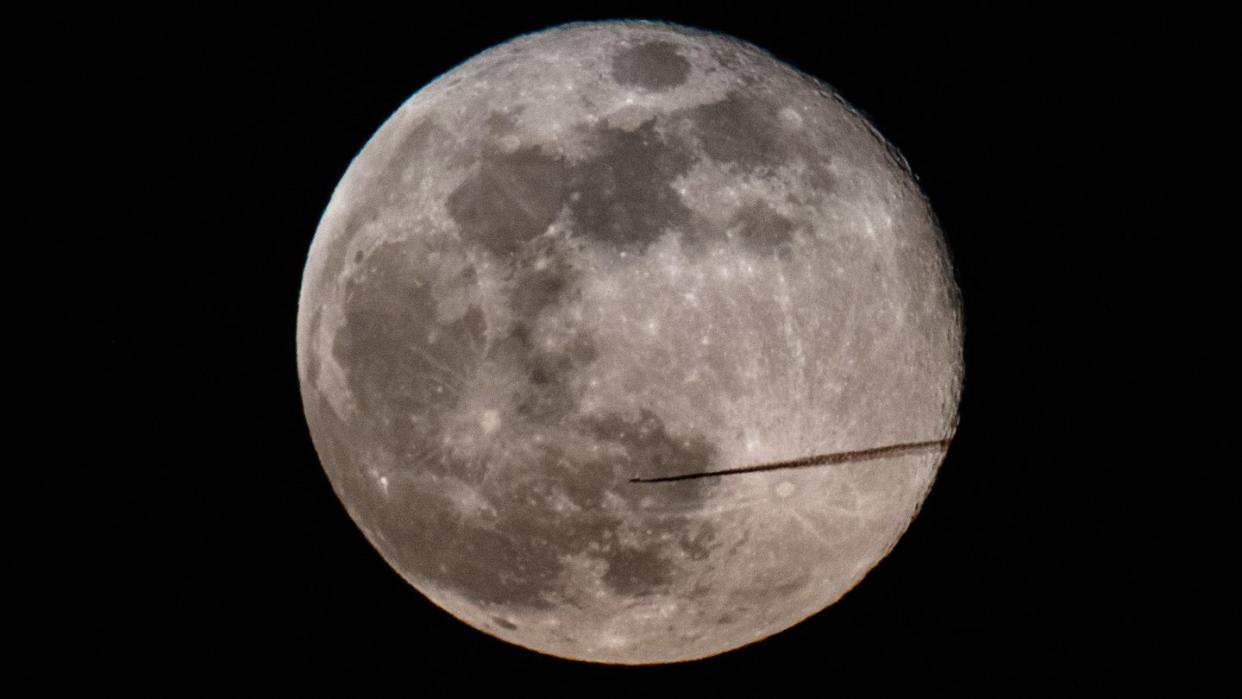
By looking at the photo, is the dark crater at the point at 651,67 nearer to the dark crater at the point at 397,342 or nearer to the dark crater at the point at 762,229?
the dark crater at the point at 762,229

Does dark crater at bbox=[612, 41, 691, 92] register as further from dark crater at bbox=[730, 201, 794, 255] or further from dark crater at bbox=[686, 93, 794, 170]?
dark crater at bbox=[730, 201, 794, 255]

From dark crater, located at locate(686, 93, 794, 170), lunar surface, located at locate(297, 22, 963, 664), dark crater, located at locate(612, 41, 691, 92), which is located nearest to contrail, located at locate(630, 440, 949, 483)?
lunar surface, located at locate(297, 22, 963, 664)

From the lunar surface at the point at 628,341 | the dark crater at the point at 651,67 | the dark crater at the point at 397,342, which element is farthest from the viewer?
the dark crater at the point at 651,67

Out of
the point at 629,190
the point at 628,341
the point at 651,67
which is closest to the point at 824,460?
the point at 628,341

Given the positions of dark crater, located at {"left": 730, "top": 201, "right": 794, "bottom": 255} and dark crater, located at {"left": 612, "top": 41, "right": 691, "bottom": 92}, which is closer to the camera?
dark crater, located at {"left": 730, "top": 201, "right": 794, "bottom": 255}

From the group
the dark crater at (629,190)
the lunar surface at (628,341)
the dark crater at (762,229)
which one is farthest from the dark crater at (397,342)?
the dark crater at (762,229)

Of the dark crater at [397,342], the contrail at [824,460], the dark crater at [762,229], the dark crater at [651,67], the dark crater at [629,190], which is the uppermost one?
the dark crater at [651,67]
